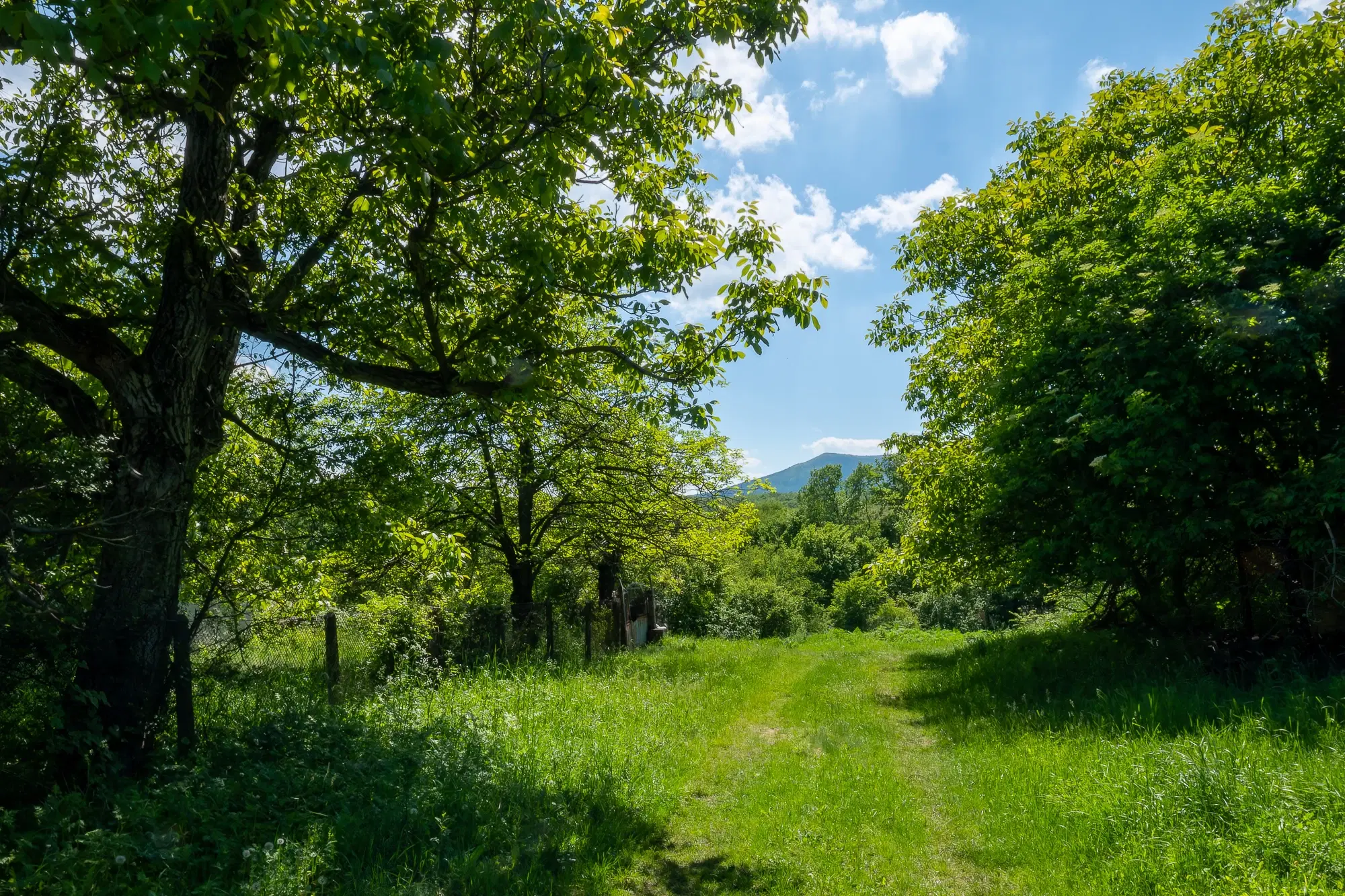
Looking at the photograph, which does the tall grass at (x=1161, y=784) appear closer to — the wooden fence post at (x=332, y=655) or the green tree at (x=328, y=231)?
the green tree at (x=328, y=231)

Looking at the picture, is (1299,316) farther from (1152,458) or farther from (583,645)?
(583,645)

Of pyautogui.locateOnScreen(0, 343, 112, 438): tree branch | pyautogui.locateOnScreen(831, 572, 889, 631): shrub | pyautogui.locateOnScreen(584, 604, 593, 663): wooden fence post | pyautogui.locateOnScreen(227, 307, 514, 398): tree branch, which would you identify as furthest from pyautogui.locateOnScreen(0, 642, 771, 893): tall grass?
pyautogui.locateOnScreen(831, 572, 889, 631): shrub

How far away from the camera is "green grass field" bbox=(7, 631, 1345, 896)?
445 centimetres

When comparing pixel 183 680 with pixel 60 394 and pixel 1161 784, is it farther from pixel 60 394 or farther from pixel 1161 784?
pixel 1161 784

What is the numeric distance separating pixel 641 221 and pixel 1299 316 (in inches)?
282

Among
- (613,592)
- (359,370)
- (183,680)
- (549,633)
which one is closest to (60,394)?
(359,370)

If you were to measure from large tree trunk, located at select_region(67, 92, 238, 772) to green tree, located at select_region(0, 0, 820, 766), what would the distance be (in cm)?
2

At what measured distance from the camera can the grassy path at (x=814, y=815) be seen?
5.20 m

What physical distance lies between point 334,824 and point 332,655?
4.23 m

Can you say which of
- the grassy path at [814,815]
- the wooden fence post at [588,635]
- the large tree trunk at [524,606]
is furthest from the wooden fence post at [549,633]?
the grassy path at [814,815]

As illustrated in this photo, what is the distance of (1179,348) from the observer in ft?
28.5

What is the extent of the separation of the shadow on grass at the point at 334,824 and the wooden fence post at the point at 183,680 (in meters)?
0.27

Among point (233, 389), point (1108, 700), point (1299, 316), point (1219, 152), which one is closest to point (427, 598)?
point (233, 389)

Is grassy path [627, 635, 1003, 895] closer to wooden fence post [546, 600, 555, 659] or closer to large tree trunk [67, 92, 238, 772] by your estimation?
large tree trunk [67, 92, 238, 772]
